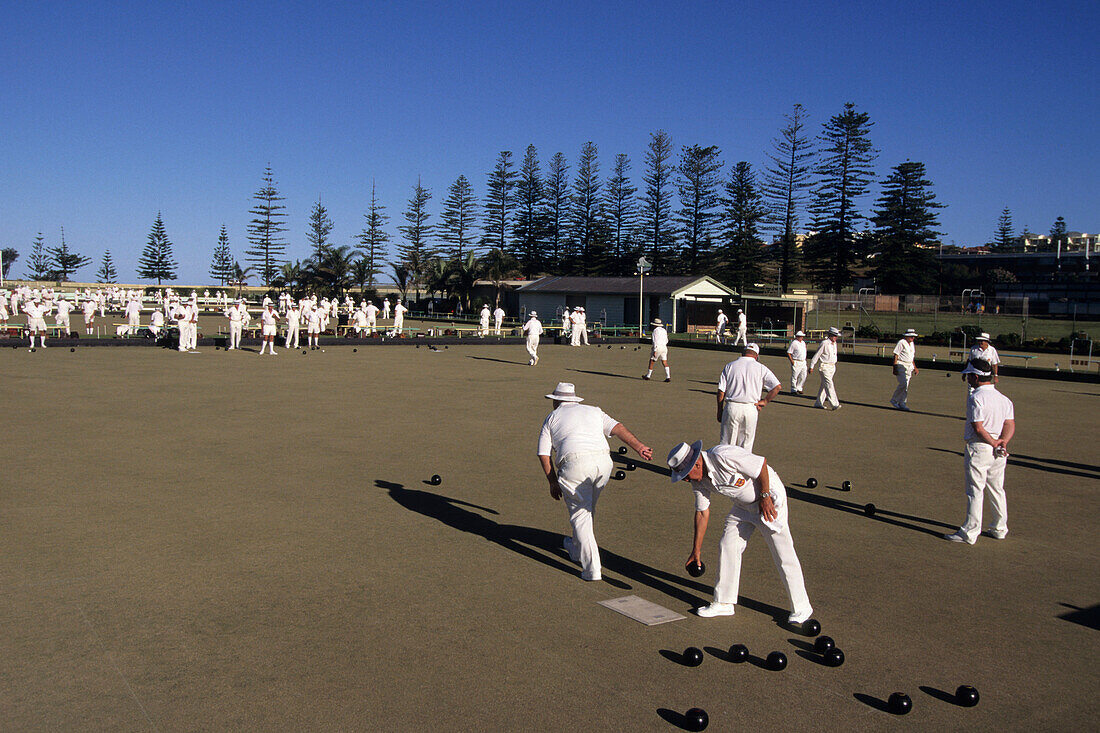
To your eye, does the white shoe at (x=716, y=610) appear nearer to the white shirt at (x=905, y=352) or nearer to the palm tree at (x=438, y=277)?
the white shirt at (x=905, y=352)

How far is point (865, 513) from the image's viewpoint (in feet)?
31.7

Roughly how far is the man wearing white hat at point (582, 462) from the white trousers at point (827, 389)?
12544 mm

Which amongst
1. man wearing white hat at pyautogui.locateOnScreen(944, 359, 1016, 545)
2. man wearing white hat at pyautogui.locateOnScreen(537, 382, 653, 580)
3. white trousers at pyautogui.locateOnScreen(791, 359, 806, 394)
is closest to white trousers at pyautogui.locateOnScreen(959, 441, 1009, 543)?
man wearing white hat at pyautogui.locateOnScreen(944, 359, 1016, 545)

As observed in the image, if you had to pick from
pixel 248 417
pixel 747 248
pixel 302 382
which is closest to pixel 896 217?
pixel 747 248

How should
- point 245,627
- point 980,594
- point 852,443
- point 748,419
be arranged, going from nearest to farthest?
point 245,627, point 980,594, point 748,419, point 852,443

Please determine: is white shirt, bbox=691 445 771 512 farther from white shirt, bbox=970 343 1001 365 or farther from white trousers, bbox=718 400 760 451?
white shirt, bbox=970 343 1001 365

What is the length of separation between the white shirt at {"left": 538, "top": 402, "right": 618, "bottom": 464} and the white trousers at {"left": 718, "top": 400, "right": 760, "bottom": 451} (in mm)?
4361

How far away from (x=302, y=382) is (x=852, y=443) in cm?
1432

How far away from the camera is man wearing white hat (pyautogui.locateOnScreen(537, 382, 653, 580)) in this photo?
697cm

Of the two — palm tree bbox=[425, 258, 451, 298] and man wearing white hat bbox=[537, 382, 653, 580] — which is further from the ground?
palm tree bbox=[425, 258, 451, 298]

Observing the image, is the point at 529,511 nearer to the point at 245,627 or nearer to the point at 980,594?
the point at 245,627

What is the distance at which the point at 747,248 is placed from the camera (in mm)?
73812

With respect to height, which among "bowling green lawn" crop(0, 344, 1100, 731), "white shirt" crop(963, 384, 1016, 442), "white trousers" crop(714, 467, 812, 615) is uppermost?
"white shirt" crop(963, 384, 1016, 442)

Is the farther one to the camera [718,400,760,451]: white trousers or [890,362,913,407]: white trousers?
[890,362,913,407]: white trousers
